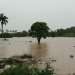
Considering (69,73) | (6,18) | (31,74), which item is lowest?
(69,73)

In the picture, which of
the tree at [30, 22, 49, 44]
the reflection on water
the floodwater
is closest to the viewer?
the floodwater

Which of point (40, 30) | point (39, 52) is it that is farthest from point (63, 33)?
point (39, 52)

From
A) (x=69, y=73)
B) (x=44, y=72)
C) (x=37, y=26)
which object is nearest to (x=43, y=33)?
(x=37, y=26)

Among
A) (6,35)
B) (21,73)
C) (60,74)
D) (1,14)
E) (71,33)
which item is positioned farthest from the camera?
(71,33)

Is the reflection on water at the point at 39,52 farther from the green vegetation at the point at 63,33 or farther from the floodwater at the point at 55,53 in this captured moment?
the green vegetation at the point at 63,33

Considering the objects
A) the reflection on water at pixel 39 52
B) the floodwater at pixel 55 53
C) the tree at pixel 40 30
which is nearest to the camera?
the floodwater at pixel 55 53

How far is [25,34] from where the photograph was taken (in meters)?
171

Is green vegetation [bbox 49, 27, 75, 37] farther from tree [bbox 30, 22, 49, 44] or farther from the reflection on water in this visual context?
the reflection on water

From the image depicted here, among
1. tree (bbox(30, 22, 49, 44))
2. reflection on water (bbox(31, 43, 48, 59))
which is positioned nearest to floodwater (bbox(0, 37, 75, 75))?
reflection on water (bbox(31, 43, 48, 59))

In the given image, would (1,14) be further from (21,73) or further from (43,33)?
(21,73)

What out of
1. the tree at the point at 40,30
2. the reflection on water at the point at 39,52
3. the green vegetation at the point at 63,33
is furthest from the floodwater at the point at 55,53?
the green vegetation at the point at 63,33

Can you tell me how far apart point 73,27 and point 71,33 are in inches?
534

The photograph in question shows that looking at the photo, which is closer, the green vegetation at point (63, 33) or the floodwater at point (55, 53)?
the floodwater at point (55, 53)

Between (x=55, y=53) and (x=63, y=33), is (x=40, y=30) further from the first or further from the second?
(x=63, y=33)
